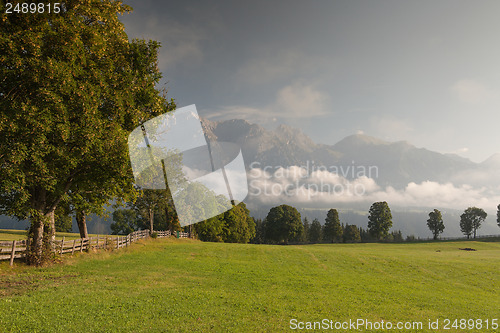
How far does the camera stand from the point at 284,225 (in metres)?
102

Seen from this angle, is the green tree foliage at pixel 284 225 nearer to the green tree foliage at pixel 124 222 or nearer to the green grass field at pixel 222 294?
the green tree foliage at pixel 124 222

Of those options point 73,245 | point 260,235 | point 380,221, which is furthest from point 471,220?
point 73,245

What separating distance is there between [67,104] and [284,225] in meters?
91.9

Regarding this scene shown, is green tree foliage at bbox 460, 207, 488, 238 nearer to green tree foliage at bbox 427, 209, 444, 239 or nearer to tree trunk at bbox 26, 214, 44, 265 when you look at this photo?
green tree foliage at bbox 427, 209, 444, 239

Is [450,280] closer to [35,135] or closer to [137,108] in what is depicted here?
[137,108]

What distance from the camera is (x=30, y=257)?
19.8 meters

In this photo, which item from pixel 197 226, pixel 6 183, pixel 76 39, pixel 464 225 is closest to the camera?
pixel 6 183

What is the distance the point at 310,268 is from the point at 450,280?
41.6 ft

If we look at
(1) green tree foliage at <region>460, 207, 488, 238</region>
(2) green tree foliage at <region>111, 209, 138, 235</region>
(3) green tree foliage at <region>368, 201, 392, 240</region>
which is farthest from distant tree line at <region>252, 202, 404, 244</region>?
(2) green tree foliage at <region>111, 209, 138, 235</region>

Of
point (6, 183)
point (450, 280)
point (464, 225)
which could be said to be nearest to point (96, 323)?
point (6, 183)

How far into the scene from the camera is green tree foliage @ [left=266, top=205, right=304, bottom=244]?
101812mm

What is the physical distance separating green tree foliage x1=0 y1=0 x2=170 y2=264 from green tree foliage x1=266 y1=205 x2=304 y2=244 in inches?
3333

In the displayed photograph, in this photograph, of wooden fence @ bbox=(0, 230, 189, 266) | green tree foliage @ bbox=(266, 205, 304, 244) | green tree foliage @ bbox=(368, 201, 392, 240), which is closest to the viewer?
wooden fence @ bbox=(0, 230, 189, 266)

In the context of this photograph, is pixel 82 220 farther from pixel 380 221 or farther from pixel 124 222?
pixel 380 221
